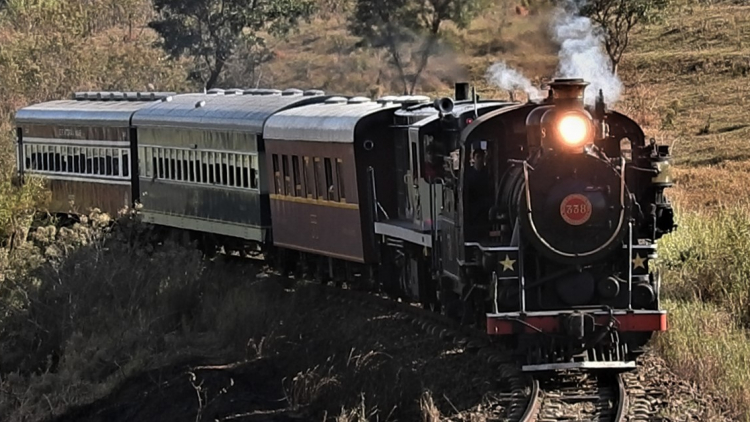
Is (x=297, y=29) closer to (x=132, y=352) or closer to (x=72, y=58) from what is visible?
(x=72, y=58)

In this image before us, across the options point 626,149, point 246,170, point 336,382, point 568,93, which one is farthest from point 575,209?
point 246,170

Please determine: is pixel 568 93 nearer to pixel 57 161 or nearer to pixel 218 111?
pixel 218 111

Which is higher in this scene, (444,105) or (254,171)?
(444,105)

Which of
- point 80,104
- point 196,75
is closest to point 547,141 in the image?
point 80,104

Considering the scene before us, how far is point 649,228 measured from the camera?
13766 mm

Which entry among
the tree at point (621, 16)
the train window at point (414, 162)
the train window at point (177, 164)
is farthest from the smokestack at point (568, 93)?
the tree at point (621, 16)

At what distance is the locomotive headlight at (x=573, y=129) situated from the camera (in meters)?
12.7

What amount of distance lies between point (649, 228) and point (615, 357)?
1.54m

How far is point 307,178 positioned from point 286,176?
0.83 metres

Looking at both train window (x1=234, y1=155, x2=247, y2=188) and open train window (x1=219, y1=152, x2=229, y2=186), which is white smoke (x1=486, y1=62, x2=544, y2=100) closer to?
train window (x1=234, y1=155, x2=247, y2=188)

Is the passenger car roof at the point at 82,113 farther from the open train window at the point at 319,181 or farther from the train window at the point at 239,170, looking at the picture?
the open train window at the point at 319,181

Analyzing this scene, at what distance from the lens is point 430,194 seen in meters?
15.8

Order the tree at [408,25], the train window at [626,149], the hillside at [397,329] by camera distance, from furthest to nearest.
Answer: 1. the tree at [408,25]
2. the hillside at [397,329]
3. the train window at [626,149]

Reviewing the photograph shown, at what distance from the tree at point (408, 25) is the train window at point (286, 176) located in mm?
6307
